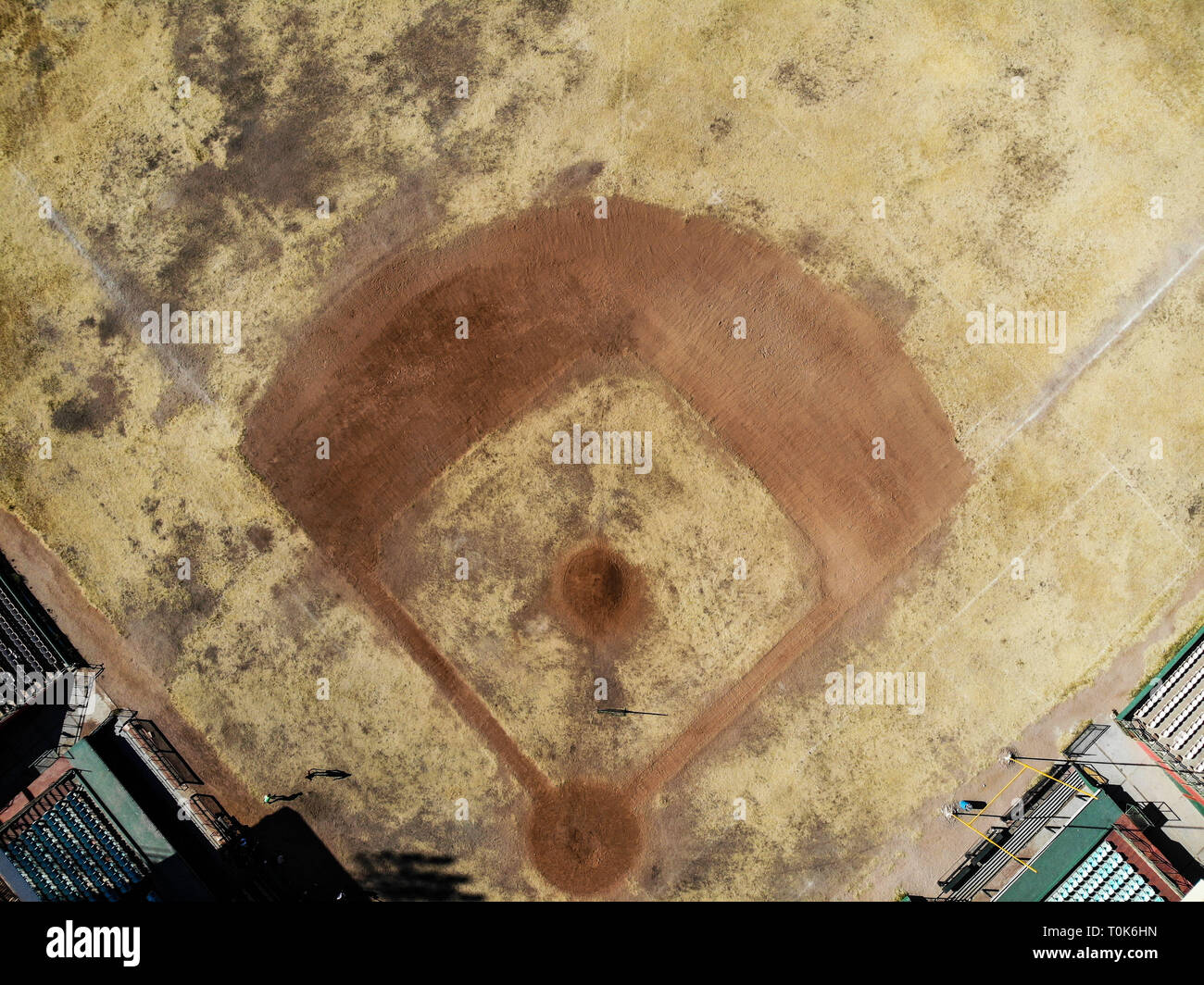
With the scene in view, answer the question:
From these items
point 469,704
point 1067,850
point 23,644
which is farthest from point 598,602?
point 23,644

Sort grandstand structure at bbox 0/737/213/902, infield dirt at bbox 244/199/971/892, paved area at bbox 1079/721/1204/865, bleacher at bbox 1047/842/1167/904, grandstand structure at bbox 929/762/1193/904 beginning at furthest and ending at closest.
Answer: infield dirt at bbox 244/199/971/892, paved area at bbox 1079/721/1204/865, grandstand structure at bbox 0/737/213/902, grandstand structure at bbox 929/762/1193/904, bleacher at bbox 1047/842/1167/904

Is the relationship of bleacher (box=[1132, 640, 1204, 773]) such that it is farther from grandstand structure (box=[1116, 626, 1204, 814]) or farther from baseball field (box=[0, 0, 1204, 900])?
baseball field (box=[0, 0, 1204, 900])

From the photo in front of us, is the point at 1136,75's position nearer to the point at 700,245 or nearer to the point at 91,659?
the point at 700,245

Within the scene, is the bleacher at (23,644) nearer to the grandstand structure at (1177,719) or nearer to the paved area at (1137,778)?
the paved area at (1137,778)

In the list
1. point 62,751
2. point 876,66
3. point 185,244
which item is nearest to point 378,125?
point 185,244

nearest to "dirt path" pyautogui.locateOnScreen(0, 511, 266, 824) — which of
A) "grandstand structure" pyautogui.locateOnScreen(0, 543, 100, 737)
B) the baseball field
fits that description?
the baseball field

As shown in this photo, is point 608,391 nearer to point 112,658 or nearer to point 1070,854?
point 112,658
